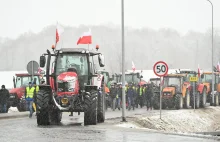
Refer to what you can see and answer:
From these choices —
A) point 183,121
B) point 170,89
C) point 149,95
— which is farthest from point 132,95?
point 183,121

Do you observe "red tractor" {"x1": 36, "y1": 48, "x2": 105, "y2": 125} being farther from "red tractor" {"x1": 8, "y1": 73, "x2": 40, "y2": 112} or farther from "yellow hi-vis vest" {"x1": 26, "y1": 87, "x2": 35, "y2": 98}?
"red tractor" {"x1": 8, "y1": 73, "x2": 40, "y2": 112}

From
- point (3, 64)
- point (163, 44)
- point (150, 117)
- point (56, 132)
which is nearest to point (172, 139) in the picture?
point (56, 132)

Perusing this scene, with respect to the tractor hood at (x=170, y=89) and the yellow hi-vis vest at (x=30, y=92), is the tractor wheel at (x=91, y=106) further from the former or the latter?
the tractor hood at (x=170, y=89)

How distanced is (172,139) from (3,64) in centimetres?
15346

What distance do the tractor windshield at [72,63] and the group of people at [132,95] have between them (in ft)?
59.8

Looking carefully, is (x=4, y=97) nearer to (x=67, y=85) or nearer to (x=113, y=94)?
(x=113, y=94)

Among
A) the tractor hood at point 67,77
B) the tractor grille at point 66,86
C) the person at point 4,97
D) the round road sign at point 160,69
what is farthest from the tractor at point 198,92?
the tractor grille at point 66,86

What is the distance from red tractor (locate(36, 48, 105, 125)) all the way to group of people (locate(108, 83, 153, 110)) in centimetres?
1762

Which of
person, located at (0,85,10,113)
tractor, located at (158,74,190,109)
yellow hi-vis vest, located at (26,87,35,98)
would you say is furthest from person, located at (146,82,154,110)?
yellow hi-vis vest, located at (26,87,35,98)

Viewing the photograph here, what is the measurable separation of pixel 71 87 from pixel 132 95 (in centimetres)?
2026

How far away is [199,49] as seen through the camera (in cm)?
17638

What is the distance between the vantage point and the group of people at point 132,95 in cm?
4075

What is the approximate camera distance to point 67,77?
21.6 metres

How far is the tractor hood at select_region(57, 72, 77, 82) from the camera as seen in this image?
21.5m
